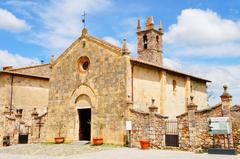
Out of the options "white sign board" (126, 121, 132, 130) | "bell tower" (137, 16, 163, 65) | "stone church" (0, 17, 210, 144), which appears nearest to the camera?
"white sign board" (126, 121, 132, 130)

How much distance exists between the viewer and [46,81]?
34.1 meters

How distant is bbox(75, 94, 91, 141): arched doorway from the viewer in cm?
2417

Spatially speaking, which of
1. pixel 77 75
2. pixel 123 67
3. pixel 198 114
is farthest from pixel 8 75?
pixel 198 114

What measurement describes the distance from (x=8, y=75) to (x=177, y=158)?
72.2 feet

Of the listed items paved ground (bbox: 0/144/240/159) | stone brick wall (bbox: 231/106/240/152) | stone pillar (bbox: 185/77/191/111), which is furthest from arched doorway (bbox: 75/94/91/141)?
stone brick wall (bbox: 231/106/240/152)

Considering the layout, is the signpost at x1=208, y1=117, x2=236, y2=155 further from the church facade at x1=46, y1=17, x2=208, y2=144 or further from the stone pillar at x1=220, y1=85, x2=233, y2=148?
the church facade at x1=46, y1=17, x2=208, y2=144

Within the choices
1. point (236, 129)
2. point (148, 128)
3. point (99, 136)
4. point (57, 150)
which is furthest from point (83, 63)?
point (236, 129)

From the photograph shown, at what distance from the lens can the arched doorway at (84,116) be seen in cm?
2417

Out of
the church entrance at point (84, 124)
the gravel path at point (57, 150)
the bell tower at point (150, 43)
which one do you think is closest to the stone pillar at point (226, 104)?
the gravel path at point (57, 150)

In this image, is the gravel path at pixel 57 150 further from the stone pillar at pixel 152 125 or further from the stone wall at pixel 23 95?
the stone wall at pixel 23 95

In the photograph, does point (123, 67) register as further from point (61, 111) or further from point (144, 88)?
point (61, 111)

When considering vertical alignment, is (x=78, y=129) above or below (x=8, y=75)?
below

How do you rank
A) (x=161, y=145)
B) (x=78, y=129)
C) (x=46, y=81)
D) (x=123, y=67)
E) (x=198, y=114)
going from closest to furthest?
(x=198, y=114) < (x=161, y=145) < (x=123, y=67) < (x=78, y=129) < (x=46, y=81)

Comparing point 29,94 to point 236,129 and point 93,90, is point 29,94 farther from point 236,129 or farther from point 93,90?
point 236,129
